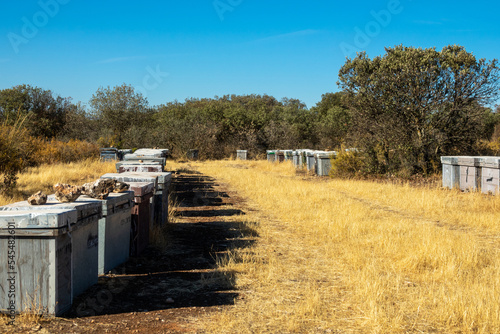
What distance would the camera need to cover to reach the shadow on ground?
4.78 m

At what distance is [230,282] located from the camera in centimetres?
557

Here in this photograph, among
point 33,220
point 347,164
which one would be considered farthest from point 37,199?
point 347,164

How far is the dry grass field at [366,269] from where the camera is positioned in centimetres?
431

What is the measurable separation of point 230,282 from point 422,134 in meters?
13.6

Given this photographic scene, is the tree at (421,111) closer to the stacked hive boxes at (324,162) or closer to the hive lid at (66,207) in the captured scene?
the stacked hive boxes at (324,162)

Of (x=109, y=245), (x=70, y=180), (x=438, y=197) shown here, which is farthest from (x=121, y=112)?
(x=109, y=245)

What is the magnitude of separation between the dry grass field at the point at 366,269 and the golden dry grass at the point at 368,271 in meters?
0.01

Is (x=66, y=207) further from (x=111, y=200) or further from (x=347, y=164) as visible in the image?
(x=347, y=164)

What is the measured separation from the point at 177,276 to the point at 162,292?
649 millimetres

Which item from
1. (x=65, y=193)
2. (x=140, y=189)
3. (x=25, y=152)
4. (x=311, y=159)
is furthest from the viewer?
(x=311, y=159)

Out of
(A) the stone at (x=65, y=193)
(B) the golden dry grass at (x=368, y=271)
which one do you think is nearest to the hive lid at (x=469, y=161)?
(B) the golden dry grass at (x=368, y=271)

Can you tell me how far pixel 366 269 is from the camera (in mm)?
5941

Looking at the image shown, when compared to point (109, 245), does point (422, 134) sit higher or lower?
higher

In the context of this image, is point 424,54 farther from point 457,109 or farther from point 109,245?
point 109,245
